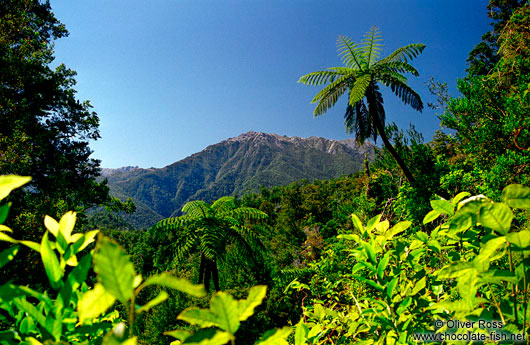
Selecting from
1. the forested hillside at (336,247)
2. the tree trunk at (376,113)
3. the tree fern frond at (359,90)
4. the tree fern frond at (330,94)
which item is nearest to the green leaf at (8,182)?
the forested hillside at (336,247)

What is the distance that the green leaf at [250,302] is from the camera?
261 millimetres

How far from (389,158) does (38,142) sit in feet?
30.6

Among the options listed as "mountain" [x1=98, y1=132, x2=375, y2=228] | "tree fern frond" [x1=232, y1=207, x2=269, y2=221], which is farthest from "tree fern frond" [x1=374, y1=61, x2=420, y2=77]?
"mountain" [x1=98, y1=132, x2=375, y2=228]

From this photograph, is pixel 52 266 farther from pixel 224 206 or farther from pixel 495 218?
pixel 224 206

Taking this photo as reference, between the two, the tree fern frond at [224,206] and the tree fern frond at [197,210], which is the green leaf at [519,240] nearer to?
the tree fern frond at [197,210]

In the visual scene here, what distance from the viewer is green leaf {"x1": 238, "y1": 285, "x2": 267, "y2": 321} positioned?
0.26m

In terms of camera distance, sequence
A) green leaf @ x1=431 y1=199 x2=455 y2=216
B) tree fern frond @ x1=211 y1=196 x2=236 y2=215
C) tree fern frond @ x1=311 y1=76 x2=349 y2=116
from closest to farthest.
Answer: green leaf @ x1=431 y1=199 x2=455 y2=216 → tree fern frond @ x1=211 y1=196 x2=236 y2=215 → tree fern frond @ x1=311 y1=76 x2=349 y2=116

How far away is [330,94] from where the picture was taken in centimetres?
815

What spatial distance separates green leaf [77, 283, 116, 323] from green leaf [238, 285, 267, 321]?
0.13 meters

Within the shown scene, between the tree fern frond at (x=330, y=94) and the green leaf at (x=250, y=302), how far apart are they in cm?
827

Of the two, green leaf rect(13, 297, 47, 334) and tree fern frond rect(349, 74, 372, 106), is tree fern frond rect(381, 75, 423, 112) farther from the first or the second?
green leaf rect(13, 297, 47, 334)

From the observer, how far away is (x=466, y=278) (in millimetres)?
383

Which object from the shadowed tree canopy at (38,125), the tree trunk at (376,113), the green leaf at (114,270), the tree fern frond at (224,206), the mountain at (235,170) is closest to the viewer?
the green leaf at (114,270)

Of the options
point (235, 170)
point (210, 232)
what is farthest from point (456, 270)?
point (235, 170)
